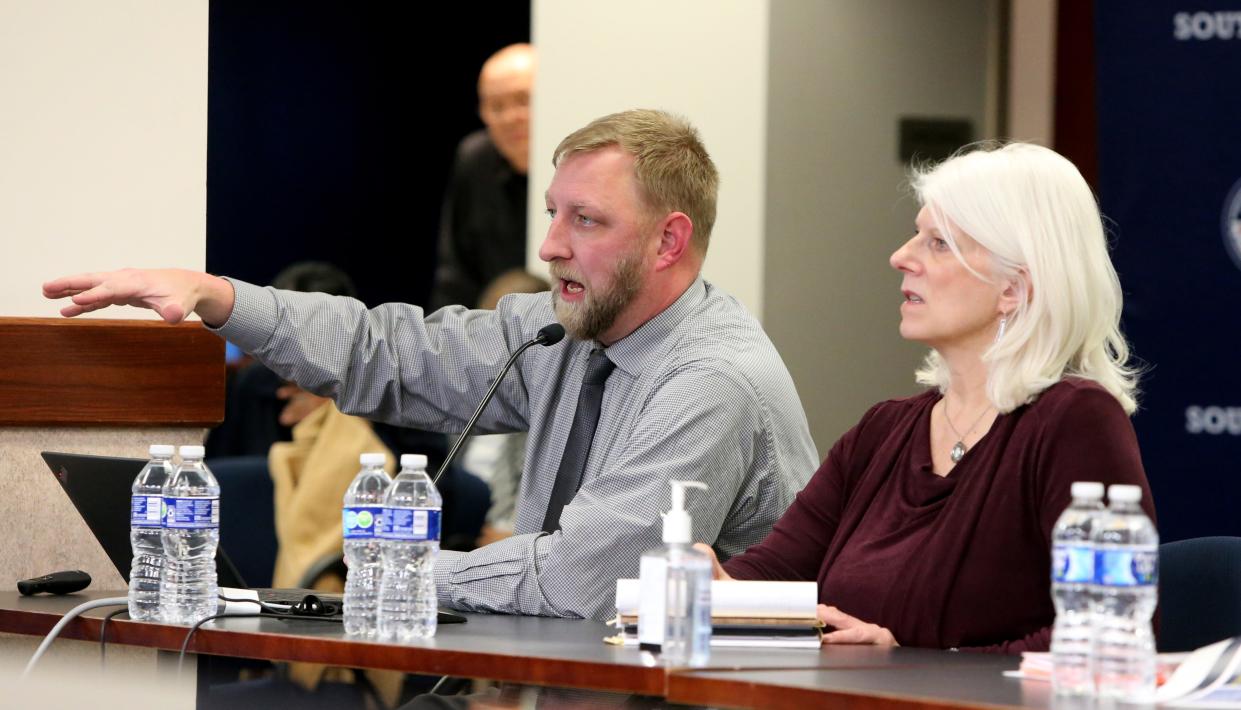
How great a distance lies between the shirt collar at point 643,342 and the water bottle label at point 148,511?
770 millimetres

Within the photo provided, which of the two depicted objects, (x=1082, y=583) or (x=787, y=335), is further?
(x=787, y=335)

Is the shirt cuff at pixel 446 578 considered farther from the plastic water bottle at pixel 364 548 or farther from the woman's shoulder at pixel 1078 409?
the woman's shoulder at pixel 1078 409

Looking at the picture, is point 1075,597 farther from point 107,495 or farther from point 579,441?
point 107,495

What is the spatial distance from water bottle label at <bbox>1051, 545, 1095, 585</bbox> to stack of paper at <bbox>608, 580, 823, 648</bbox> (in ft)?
1.24

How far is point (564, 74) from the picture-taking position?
4453 mm

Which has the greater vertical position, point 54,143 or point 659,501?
point 54,143

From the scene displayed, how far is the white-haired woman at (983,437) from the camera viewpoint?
2043 mm

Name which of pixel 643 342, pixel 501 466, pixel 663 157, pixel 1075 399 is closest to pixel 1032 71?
pixel 501 466

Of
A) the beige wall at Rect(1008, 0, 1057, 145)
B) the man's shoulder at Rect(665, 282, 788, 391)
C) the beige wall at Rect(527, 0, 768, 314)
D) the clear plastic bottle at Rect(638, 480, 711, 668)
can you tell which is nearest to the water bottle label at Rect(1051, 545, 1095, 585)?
the clear plastic bottle at Rect(638, 480, 711, 668)

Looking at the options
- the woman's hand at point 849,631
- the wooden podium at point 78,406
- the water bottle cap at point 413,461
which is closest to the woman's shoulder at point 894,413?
the woman's hand at point 849,631

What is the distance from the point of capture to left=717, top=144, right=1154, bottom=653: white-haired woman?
204 cm

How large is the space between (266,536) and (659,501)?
78.8 inches

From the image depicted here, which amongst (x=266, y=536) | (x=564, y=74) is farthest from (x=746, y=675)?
(x=564, y=74)

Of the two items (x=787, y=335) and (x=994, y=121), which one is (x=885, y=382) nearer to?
(x=787, y=335)
